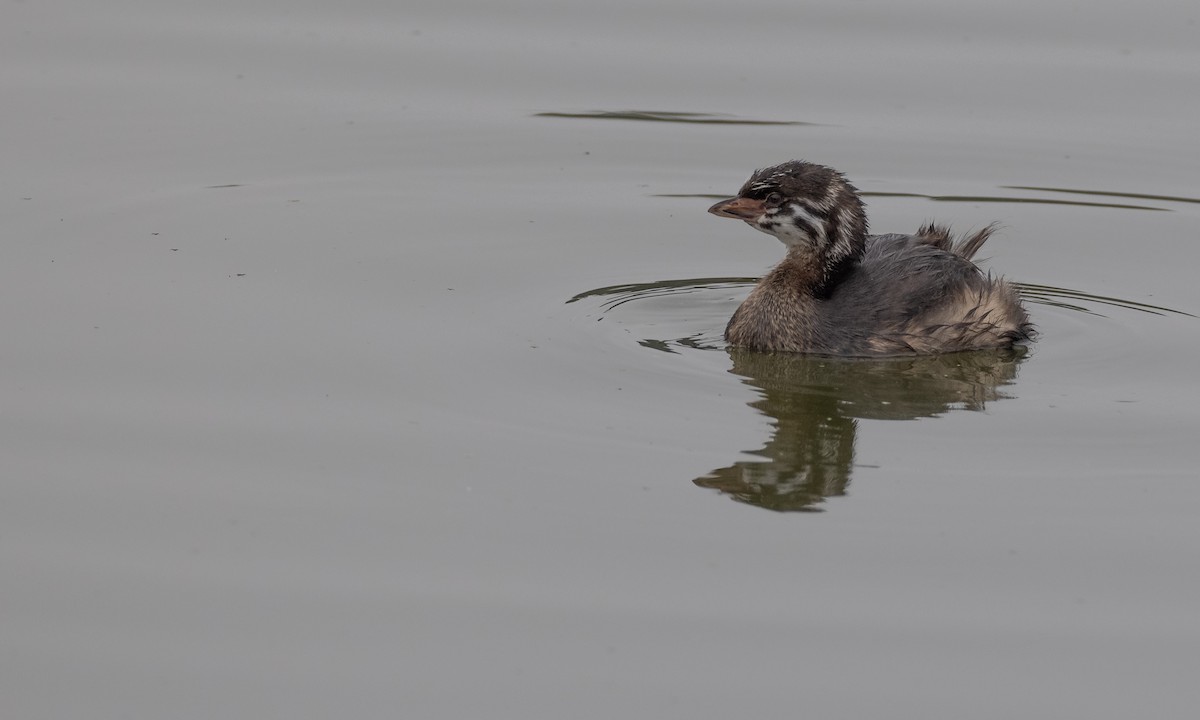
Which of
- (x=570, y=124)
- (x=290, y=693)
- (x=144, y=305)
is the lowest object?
(x=290, y=693)

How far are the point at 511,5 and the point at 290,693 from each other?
1129 centimetres

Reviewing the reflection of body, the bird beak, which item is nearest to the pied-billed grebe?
the bird beak

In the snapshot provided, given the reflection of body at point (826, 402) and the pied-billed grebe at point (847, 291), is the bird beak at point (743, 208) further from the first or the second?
the reflection of body at point (826, 402)

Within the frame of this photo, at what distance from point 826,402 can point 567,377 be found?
131 centimetres

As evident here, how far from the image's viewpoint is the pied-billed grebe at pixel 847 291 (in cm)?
1109

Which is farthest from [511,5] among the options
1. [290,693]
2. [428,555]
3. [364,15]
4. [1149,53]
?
[290,693]

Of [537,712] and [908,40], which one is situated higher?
[908,40]

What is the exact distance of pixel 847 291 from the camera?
441 inches

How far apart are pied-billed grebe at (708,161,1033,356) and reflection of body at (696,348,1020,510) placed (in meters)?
0.11

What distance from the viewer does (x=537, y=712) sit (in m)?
6.96

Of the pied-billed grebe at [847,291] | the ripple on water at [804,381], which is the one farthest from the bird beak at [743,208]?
the ripple on water at [804,381]

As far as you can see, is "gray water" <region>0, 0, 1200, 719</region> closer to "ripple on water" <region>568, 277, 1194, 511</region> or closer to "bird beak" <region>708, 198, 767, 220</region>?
"ripple on water" <region>568, 277, 1194, 511</region>

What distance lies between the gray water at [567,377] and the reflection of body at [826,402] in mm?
37

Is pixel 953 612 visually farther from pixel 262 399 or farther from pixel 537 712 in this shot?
pixel 262 399
